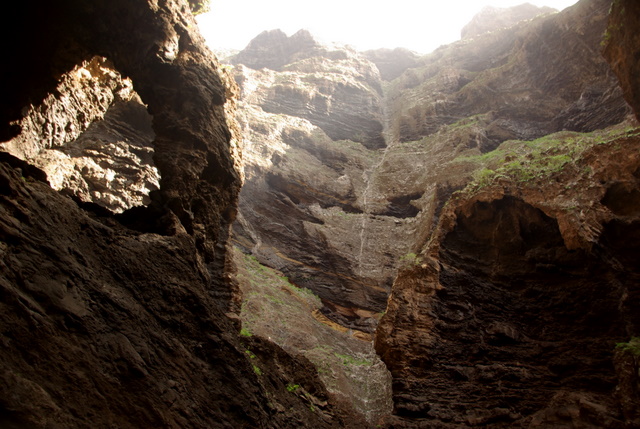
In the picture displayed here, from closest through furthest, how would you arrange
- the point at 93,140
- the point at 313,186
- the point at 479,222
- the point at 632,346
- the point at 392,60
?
the point at 632,346
the point at 479,222
the point at 93,140
the point at 313,186
the point at 392,60

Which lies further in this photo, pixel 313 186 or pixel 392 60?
pixel 392 60

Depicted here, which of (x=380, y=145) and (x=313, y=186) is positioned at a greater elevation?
(x=380, y=145)

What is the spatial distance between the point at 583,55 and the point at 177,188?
25.8 m

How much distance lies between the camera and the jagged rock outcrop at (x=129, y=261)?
4.00m

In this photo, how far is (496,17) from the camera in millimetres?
49781

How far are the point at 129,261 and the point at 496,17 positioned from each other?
57.1 meters

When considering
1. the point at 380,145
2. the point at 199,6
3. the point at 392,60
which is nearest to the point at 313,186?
the point at 380,145

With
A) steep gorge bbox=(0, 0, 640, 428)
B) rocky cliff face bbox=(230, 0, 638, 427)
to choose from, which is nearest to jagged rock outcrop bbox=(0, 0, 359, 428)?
steep gorge bbox=(0, 0, 640, 428)

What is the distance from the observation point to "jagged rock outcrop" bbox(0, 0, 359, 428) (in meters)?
A: 4.00

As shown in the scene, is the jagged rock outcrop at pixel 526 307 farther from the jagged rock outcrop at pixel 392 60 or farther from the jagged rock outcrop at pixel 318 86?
the jagged rock outcrop at pixel 392 60

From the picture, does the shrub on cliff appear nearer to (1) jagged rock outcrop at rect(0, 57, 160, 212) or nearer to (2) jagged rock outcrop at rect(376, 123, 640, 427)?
(1) jagged rock outcrop at rect(0, 57, 160, 212)

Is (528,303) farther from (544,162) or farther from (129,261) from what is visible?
(129,261)

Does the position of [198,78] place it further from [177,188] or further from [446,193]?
[446,193]

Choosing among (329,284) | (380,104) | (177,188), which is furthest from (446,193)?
(380,104)
